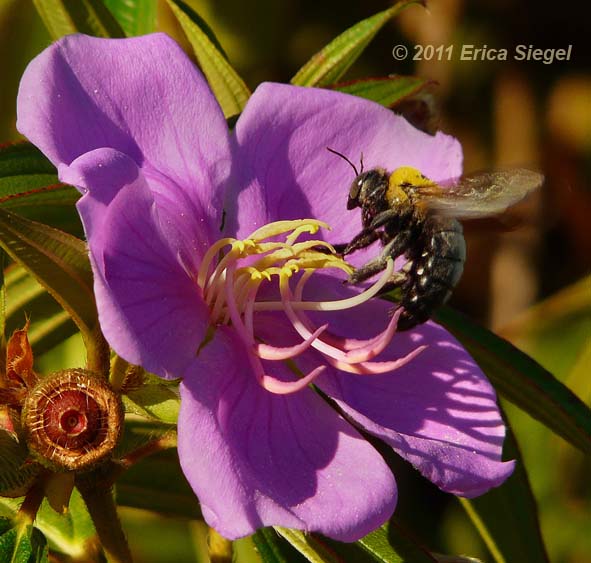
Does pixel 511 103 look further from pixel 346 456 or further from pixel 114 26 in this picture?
pixel 346 456

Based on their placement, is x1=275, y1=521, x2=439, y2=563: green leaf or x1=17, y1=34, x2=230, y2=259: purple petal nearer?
x1=17, y1=34, x2=230, y2=259: purple petal

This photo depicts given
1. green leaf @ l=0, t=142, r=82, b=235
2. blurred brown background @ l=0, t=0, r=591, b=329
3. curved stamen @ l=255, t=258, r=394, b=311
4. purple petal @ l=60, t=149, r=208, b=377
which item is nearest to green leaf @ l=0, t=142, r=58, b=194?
green leaf @ l=0, t=142, r=82, b=235

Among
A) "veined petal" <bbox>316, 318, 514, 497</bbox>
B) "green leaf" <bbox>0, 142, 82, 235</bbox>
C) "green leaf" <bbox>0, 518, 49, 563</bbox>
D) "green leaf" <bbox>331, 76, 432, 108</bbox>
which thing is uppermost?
"green leaf" <bbox>0, 142, 82, 235</bbox>

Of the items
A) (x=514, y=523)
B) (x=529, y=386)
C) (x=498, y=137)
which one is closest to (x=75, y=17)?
(x=529, y=386)

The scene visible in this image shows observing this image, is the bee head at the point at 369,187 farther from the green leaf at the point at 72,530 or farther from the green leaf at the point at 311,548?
the green leaf at the point at 72,530

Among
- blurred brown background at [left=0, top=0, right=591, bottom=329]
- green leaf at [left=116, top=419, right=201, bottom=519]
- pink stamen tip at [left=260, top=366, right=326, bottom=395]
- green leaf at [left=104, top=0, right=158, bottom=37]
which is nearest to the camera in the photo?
pink stamen tip at [left=260, top=366, right=326, bottom=395]

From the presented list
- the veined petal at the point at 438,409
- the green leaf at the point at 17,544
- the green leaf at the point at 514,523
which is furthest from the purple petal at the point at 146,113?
the green leaf at the point at 514,523

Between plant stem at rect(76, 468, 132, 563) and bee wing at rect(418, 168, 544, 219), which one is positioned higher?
bee wing at rect(418, 168, 544, 219)

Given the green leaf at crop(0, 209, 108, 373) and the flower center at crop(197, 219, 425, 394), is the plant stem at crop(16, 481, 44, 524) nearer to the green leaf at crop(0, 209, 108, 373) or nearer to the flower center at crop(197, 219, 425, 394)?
the green leaf at crop(0, 209, 108, 373)
